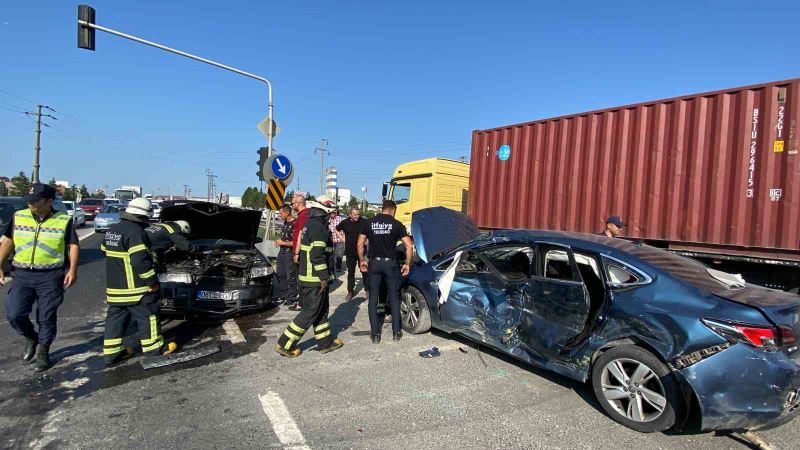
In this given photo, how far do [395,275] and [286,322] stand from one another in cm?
195

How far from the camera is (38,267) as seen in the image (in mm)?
4273

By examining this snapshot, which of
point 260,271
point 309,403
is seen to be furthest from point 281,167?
point 309,403

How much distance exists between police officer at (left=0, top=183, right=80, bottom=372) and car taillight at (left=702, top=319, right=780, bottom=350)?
5.46 meters

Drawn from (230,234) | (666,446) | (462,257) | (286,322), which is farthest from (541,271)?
(230,234)

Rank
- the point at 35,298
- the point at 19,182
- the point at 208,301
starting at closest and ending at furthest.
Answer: the point at 35,298
the point at 208,301
the point at 19,182

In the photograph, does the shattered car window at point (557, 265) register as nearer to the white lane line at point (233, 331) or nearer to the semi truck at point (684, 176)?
the semi truck at point (684, 176)

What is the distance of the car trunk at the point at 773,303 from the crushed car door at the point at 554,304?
37.9 inches

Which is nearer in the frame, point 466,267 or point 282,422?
point 282,422

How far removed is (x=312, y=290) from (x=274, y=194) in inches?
215

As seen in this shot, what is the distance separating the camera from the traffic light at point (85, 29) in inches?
367

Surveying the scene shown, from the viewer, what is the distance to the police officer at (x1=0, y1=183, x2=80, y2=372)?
424 cm

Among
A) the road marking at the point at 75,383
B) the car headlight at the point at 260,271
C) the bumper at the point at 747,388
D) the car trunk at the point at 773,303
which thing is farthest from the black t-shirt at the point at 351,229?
the bumper at the point at 747,388

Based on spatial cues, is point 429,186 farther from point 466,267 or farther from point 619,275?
point 619,275

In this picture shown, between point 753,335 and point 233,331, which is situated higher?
point 753,335
